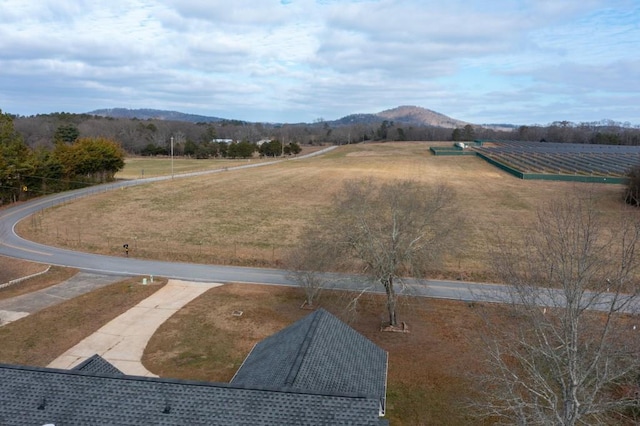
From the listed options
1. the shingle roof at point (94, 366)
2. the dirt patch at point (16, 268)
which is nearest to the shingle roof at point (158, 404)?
the shingle roof at point (94, 366)

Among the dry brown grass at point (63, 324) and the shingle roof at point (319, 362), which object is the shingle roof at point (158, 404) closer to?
the shingle roof at point (319, 362)

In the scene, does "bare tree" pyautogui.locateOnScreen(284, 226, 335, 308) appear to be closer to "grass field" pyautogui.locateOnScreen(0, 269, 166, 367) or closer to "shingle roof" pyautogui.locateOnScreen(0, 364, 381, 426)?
"grass field" pyautogui.locateOnScreen(0, 269, 166, 367)

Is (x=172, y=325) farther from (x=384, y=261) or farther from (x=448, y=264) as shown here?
(x=448, y=264)

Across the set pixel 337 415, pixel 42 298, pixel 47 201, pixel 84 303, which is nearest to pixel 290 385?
pixel 337 415

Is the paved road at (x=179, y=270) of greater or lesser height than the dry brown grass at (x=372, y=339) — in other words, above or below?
above

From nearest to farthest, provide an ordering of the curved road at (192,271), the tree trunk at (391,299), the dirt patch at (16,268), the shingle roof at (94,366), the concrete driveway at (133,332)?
1. the shingle roof at (94,366)
2. the concrete driveway at (133,332)
3. the tree trunk at (391,299)
4. the curved road at (192,271)
5. the dirt patch at (16,268)

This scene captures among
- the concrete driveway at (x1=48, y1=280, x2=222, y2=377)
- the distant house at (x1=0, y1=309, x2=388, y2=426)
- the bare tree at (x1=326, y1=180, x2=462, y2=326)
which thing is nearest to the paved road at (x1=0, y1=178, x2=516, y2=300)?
the concrete driveway at (x1=48, y1=280, x2=222, y2=377)

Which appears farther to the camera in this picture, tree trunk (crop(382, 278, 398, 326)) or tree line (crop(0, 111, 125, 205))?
tree line (crop(0, 111, 125, 205))
